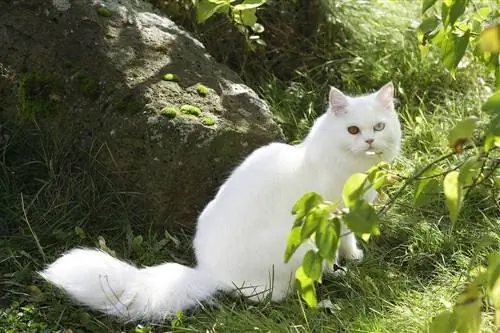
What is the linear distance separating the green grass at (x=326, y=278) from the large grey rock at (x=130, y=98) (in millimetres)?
131

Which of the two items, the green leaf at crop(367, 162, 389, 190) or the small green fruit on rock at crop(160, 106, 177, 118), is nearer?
the green leaf at crop(367, 162, 389, 190)

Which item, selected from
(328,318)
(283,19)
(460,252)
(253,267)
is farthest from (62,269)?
(283,19)

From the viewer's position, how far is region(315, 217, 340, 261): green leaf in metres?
1.66

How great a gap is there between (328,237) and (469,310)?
34 centimetres

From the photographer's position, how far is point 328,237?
1.66 metres

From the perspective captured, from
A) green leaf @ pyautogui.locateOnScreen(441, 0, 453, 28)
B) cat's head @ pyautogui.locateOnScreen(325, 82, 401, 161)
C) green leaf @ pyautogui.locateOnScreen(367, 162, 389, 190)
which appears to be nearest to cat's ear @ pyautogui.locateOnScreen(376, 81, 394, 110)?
cat's head @ pyautogui.locateOnScreen(325, 82, 401, 161)

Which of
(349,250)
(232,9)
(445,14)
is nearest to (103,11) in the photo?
(232,9)

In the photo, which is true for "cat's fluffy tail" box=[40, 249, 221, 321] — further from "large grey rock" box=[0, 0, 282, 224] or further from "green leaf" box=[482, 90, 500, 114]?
"green leaf" box=[482, 90, 500, 114]

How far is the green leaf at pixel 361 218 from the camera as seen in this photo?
1.64 meters

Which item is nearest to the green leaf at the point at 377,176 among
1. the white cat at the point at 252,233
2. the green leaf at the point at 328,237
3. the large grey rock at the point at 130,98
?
the green leaf at the point at 328,237

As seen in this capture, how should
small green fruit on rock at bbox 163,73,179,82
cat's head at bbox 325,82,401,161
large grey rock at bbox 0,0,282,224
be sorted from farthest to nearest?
small green fruit on rock at bbox 163,73,179,82, large grey rock at bbox 0,0,282,224, cat's head at bbox 325,82,401,161

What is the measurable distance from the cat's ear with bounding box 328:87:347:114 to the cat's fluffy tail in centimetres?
106

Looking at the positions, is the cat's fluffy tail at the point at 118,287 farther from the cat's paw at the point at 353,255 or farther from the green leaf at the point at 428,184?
the green leaf at the point at 428,184

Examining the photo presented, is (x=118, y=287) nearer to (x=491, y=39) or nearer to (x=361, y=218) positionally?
(x=361, y=218)
